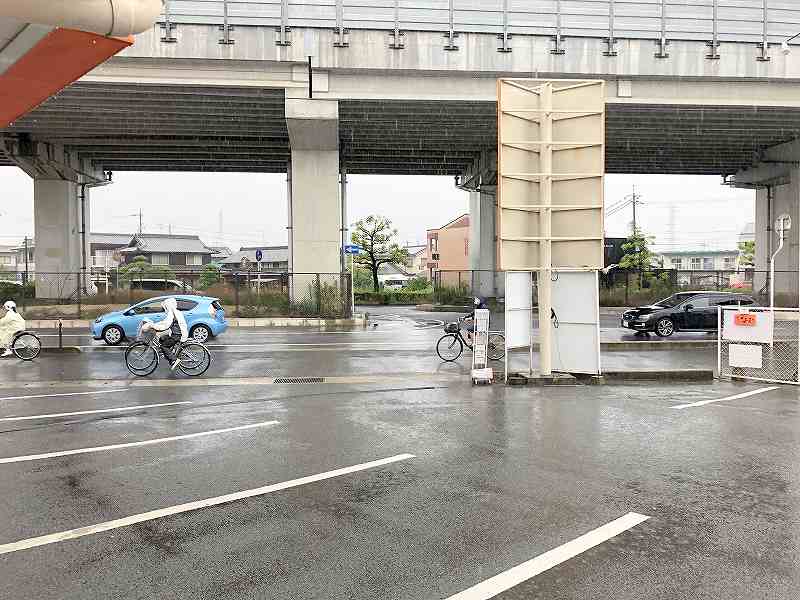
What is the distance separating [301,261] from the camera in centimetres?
2828

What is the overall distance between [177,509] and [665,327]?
19301 mm

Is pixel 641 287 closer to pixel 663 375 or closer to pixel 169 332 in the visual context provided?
pixel 663 375

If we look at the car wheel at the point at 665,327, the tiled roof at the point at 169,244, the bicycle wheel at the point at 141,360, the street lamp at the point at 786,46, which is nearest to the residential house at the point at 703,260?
the tiled roof at the point at 169,244

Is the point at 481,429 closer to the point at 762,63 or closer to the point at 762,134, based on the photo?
the point at 762,63

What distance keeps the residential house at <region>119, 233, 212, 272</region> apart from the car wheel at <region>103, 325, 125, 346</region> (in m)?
54.2

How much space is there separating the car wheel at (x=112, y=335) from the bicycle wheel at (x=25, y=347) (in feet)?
9.54

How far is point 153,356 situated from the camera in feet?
42.8

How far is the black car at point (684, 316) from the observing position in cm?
2127

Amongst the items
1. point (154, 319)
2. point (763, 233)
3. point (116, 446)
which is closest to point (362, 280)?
point (763, 233)

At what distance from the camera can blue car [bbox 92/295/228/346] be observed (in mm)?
19016

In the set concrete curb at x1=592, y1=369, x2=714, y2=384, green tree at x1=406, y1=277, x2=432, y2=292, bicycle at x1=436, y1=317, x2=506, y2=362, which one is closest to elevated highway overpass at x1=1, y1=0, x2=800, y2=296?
bicycle at x1=436, y1=317, x2=506, y2=362

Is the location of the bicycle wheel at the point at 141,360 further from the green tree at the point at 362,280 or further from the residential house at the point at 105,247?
the residential house at the point at 105,247

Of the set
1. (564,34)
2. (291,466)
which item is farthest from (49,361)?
(564,34)

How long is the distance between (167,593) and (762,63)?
27.6m
